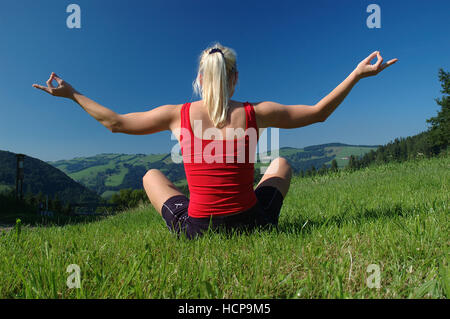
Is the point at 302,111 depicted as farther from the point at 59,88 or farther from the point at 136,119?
the point at 59,88

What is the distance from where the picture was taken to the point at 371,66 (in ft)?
8.47

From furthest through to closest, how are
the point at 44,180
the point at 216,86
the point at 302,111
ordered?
1. the point at 44,180
2. the point at 302,111
3. the point at 216,86

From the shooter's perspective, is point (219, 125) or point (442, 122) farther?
point (442, 122)

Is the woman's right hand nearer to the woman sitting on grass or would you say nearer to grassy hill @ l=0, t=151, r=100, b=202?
the woman sitting on grass

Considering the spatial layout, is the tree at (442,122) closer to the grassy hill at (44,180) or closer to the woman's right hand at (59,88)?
the woman's right hand at (59,88)

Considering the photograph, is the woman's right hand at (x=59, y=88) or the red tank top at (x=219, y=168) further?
the woman's right hand at (x=59, y=88)

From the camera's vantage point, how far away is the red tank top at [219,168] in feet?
7.68

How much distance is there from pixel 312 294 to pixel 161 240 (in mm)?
1585

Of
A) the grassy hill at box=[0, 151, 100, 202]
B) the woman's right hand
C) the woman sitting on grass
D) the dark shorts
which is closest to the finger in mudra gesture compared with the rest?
the woman sitting on grass

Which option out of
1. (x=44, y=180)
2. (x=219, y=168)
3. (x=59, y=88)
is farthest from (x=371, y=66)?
(x=44, y=180)

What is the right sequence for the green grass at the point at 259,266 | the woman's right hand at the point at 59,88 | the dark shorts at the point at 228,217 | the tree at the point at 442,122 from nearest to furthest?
1. the green grass at the point at 259,266
2. the dark shorts at the point at 228,217
3. the woman's right hand at the point at 59,88
4. the tree at the point at 442,122

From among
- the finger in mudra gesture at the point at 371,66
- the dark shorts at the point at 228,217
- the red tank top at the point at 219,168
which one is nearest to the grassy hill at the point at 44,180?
the dark shorts at the point at 228,217

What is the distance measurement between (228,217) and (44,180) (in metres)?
174
